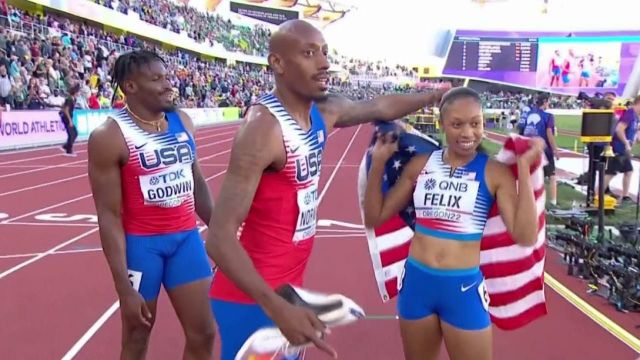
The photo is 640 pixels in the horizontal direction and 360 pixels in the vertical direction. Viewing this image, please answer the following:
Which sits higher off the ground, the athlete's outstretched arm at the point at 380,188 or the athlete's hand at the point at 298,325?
the athlete's outstretched arm at the point at 380,188

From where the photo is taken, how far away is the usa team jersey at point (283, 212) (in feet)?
6.61

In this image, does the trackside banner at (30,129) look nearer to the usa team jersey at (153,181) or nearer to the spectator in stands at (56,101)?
the spectator in stands at (56,101)

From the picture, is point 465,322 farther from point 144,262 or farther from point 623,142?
point 623,142

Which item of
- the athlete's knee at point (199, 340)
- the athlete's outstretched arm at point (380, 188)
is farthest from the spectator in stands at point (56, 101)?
the athlete's outstretched arm at point (380, 188)

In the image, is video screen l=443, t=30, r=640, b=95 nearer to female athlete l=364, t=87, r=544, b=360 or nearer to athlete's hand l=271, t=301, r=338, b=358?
female athlete l=364, t=87, r=544, b=360

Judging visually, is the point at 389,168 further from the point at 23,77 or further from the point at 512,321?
the point at 23,77

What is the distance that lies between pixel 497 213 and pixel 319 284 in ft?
10.2

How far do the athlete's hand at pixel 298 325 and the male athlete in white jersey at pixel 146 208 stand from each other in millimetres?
1386

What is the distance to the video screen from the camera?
6525 cm

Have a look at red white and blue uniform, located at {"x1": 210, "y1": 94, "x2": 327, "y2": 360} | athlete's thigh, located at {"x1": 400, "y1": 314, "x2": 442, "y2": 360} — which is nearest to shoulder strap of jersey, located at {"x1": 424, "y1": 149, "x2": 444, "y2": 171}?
athlete's thigh, located at {"x1": 400, "y1": 314, "x2": 442, "y2": 360}

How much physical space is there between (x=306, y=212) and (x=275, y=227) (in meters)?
0.14

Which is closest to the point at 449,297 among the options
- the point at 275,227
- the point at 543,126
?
the point at 275,227

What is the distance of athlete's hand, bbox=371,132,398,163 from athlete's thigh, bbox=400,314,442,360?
76 cm

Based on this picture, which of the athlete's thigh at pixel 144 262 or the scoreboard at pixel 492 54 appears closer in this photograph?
the athlete's thigh at pixel 144 262
